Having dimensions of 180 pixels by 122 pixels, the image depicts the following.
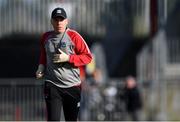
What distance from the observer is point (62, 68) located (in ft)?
31.5

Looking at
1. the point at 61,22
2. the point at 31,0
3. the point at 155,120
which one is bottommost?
the point at 155,120

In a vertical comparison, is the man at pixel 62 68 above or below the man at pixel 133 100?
above

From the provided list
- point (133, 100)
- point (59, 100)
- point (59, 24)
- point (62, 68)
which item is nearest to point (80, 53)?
point (62, 68)

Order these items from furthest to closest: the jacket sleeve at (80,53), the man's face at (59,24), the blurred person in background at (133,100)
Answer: the blurred person in background at (133,100) → the jacket sleeve at (80,53) → the man's face at (59,24)

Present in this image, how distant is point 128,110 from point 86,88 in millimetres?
1574

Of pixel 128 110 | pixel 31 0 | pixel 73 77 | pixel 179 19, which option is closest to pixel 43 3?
pixel 31 0

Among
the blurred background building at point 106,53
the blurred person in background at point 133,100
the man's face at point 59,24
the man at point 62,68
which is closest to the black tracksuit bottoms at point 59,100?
the man at point 62,68

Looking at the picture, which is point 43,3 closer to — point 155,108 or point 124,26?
point 124,26

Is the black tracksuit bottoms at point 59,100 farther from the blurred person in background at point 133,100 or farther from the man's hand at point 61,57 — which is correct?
the blurred person in background at point 133,100

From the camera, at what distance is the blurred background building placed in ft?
72.0

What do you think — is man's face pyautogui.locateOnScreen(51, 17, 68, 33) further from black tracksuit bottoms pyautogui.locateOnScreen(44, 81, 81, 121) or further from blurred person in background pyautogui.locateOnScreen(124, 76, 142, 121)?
blurred person in background pyautogui.locateOnScreen(124, 76, 142, 121)

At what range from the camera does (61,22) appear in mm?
9422

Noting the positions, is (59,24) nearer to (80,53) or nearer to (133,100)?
(80,53)

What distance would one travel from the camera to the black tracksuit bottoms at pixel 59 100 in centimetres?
962
